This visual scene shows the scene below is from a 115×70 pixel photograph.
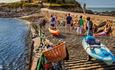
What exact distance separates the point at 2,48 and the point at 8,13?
4498 centimetres

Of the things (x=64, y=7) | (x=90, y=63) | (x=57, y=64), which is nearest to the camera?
(x=57, y=64)

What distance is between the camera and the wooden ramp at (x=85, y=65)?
20078 millimetres

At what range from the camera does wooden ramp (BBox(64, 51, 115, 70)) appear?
20.1m

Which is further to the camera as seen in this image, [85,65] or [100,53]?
[85,65]

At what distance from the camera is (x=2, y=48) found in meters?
32.0

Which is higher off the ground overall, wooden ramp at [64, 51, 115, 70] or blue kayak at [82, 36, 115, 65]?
blue kayak at [82, 36, 115, 65]

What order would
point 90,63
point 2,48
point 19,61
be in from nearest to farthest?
point 90,63 < point 19,61 < point 2,48

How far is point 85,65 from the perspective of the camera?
2062 cm

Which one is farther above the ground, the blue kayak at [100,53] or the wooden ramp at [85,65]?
the blue kayak at [100,53]

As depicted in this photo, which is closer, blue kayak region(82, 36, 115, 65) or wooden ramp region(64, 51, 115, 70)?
blue kayak region(82, 36, 115, 65)

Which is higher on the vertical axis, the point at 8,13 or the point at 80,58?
the point at 80,58

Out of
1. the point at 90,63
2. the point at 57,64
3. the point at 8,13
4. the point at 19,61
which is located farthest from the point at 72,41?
the point at 8,13

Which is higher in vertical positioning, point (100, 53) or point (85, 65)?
point (100, 53)

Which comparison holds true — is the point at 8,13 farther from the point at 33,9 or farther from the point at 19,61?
the point at 19,61
